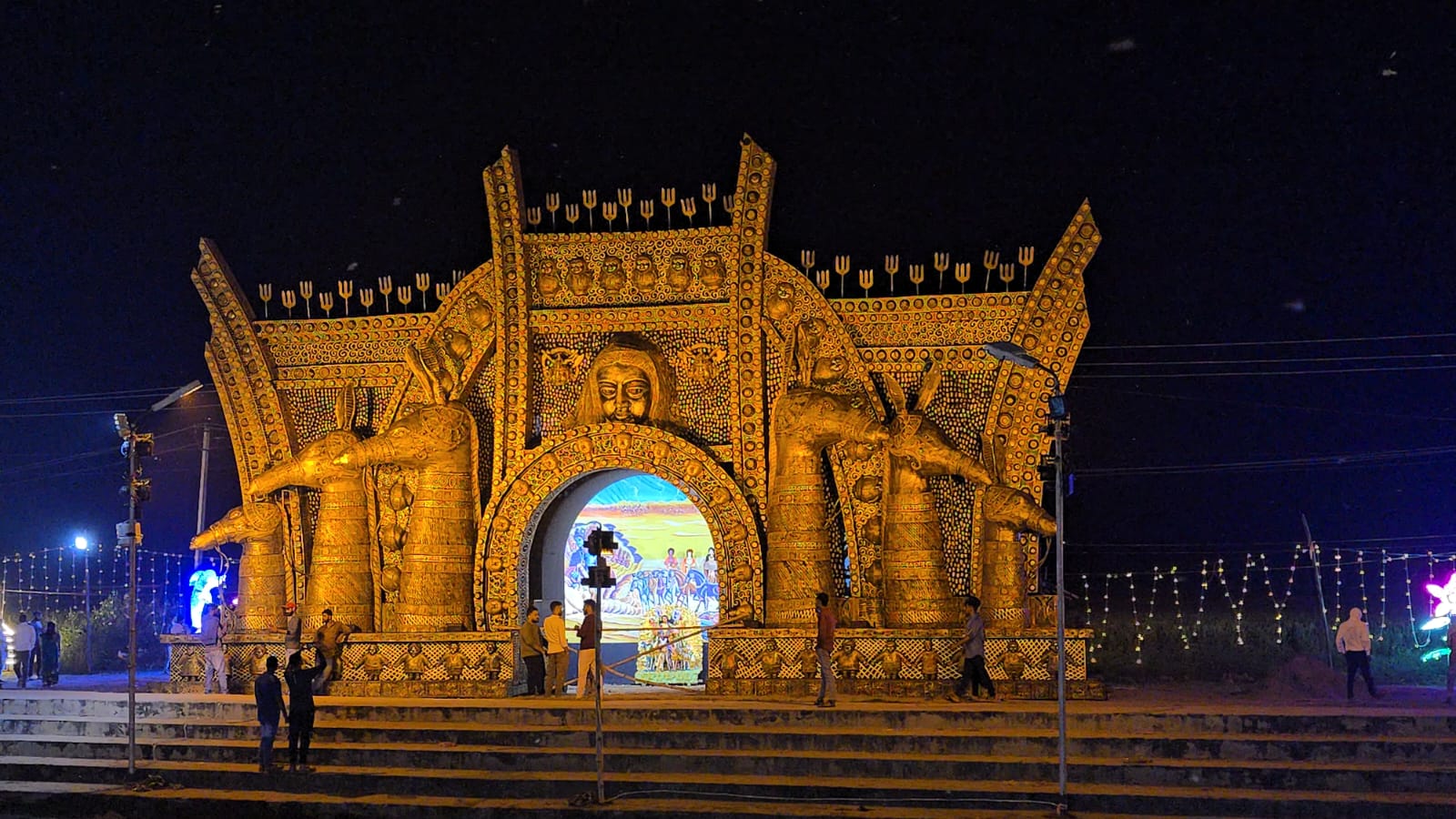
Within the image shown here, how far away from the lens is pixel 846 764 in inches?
628

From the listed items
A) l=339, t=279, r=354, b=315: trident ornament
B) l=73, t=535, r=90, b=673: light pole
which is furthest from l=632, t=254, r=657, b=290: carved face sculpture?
l=73, t=535, r=90, b=673: light pole

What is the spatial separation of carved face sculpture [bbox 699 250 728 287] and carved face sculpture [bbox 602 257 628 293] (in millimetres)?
1126

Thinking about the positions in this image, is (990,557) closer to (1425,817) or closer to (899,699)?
(899,699)

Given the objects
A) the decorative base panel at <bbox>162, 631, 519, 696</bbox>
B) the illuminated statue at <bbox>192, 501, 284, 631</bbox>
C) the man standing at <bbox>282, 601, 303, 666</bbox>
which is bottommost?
the decorative base panel at <bbox>162, 631, 519, 696</bbox>

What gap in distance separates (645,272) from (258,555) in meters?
6.92

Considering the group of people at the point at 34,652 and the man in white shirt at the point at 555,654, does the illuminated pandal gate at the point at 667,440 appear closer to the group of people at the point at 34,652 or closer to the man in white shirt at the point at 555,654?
the man in white shirt at the point at 555,654

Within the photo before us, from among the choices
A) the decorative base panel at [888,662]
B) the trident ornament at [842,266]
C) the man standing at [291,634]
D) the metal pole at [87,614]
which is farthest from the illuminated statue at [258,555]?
the trident ornament at [842,266]

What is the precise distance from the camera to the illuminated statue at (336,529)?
21359mm

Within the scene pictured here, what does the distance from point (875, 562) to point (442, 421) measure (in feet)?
20.3

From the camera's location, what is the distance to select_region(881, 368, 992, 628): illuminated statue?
1972 cm

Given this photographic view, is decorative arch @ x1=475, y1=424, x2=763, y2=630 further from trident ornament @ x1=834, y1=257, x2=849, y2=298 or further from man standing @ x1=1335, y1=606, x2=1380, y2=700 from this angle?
man standing @ x1=1335, y1=606, x2=1380, y2=700

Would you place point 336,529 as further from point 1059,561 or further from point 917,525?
point 1059,561

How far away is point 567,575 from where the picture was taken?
25188 millimetres

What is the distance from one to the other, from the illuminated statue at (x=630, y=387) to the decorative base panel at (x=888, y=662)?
10.2 feet
